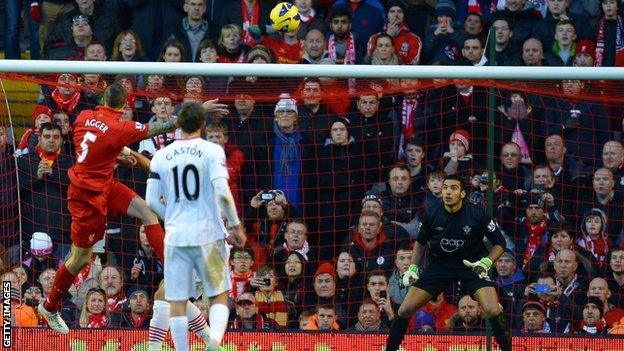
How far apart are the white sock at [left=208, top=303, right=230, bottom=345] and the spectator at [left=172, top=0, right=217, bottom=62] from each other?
582 centimetres

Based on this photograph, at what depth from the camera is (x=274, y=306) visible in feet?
60.6

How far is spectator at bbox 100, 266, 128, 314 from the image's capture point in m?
18.5

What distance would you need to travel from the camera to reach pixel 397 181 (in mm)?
18766

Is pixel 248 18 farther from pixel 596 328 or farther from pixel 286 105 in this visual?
pixel 596 328

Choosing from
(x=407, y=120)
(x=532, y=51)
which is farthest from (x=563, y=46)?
(x=407, y=120)

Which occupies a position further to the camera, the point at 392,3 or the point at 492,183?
the point at 392,3

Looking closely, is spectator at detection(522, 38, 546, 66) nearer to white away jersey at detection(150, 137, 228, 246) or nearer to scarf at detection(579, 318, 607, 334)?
scarf at detection(579, 318, 607, 334)

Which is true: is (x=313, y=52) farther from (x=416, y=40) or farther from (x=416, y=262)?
(x=416, y=262)

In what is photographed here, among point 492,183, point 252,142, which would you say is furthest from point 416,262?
point 252,142

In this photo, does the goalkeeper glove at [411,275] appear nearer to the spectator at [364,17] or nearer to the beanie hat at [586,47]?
the spectator at [364,17]

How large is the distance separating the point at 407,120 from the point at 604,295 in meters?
2.58

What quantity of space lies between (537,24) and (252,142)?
3.36 metres

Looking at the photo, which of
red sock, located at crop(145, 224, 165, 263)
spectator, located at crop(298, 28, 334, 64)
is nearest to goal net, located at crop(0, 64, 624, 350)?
spectator, located at crop(298, 28, 334, 64)

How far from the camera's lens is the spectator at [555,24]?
66.3 ft
